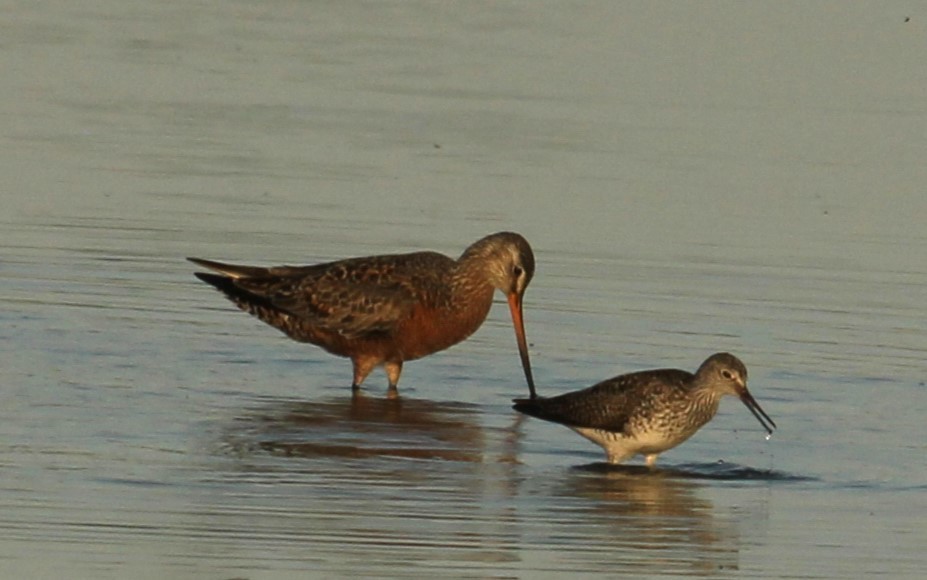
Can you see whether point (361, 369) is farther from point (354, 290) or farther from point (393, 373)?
point (354, 290)

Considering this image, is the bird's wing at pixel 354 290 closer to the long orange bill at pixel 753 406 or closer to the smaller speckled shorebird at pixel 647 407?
the smaller speckled shorebird at pixel 647 407

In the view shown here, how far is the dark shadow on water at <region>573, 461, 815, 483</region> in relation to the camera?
12203 mm

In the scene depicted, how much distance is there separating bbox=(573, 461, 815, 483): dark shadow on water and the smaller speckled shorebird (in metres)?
0.09

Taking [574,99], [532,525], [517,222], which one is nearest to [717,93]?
[574,99]

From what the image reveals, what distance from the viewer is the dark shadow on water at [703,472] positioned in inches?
480

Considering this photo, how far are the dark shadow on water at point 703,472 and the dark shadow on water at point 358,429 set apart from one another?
0.69 metres

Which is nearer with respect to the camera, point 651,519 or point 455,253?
point 651,519

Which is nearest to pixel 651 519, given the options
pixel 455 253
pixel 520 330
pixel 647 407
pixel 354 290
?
pixel 647 407

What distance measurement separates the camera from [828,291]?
16266 mm

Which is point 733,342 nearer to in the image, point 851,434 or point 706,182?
point 851,434

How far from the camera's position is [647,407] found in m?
12.4

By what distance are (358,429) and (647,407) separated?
5.61 feet

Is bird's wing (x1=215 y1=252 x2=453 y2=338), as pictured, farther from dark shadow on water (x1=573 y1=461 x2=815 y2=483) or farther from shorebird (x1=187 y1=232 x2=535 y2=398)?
dark shadow on water (x1=573 y1=461 x2=815 y2=483)

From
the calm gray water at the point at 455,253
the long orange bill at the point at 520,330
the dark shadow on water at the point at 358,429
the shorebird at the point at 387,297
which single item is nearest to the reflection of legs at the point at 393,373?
the shorebird at the point at 387,297
